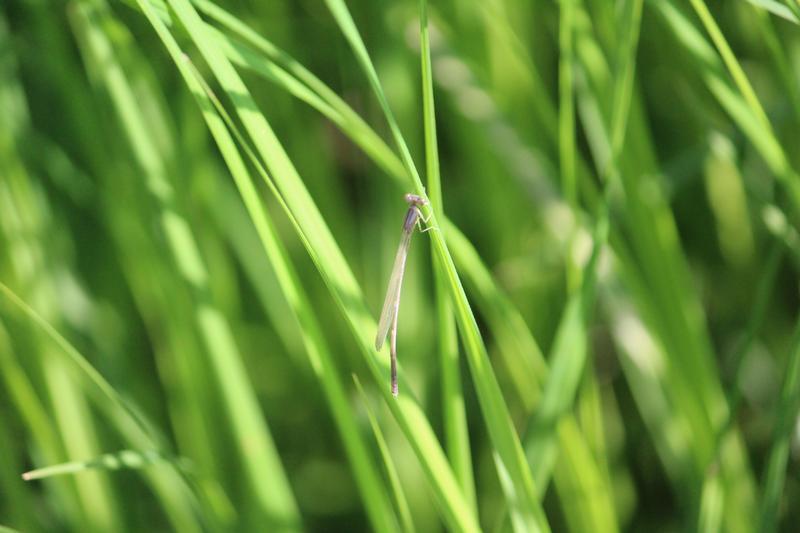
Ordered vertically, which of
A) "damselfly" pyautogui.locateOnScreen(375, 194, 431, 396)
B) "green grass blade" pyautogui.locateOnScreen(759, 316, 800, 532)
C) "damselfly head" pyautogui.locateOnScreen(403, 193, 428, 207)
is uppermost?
"damselfly head" pyautogui.locateOnScreen(403, 193, 428, 207)

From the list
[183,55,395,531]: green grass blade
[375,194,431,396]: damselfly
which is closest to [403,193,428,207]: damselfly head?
[375,194,431,396]: damselfly

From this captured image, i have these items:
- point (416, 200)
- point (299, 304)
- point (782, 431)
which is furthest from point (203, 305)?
point (782, 431)

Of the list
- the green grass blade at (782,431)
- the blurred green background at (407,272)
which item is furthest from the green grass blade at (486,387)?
the green grass blade at (782,431)

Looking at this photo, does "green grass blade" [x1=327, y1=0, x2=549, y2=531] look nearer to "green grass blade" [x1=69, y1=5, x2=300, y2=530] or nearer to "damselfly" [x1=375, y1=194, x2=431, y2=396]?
"damselfly" [x1=375, y1=194, x2=431, y2=396]

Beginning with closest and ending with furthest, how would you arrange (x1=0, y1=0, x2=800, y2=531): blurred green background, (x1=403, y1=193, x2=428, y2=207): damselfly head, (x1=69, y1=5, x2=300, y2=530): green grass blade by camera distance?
1. (x1=403, y1=193, x2=428, y2=207): damselfly head
2. (x1=0, y1=0, x2=800, y2=531): blurred green background
3. (x1=69, y1=5, x2=300, y2=530): green grass blade

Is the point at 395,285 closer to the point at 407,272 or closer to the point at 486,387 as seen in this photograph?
the point at 486,387

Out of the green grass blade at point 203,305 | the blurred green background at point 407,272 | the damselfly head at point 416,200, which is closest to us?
the damselfly head at point 416,200

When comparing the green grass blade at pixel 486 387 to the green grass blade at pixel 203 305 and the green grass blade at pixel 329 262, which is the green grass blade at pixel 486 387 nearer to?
the green grass blade at pixel 329 262

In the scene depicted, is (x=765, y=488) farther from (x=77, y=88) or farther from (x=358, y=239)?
(x=77, y=88)
